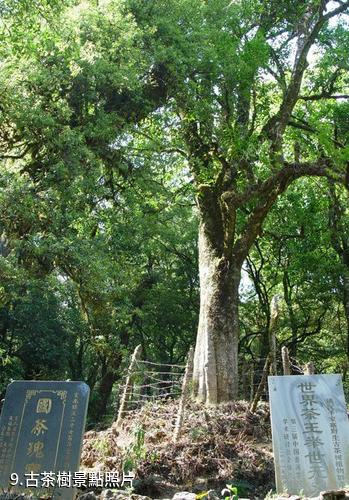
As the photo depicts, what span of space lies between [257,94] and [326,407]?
7050 millimetres

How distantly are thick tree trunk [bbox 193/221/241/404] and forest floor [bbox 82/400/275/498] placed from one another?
0.89 meters

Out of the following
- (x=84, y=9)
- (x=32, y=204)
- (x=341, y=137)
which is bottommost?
(x=32, y=204)

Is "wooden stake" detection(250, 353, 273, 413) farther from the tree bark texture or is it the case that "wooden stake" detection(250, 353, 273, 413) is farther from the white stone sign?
the white stone sign

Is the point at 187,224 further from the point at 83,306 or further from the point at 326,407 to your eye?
the point at 326,407

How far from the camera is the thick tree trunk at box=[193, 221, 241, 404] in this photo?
920 centimetres

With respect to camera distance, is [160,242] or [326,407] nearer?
[326,407]

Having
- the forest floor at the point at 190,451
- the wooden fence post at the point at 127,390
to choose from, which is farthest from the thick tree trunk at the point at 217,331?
the wooden fence post at the point at 127,390

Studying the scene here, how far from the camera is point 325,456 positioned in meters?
5.12

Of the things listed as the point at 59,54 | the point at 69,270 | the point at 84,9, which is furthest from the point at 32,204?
the point at 84,9

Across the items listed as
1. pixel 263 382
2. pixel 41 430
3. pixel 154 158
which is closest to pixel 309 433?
pixel 263 382

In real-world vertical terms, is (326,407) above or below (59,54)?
below

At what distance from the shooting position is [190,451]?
7062 millimetres

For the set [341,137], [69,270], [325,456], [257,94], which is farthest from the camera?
[341,137]

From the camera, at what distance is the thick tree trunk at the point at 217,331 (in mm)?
9203
